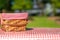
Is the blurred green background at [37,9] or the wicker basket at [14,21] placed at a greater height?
the wicker basket at [14,21]

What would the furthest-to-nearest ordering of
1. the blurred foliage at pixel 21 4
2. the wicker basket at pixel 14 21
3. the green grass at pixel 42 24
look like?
the blurred foliage at pixel 21 4, the green grass at pixel 42 24, the wicker basket at pixel 14 21

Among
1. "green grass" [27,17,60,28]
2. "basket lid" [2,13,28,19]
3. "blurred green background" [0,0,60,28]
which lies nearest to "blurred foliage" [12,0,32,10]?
"blurred green background" [0,0,60,28]

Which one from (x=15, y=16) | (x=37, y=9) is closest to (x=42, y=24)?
(x=15, y=16)

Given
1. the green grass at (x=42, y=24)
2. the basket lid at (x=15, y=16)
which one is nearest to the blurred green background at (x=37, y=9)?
the green grass at (x=42, y=24)

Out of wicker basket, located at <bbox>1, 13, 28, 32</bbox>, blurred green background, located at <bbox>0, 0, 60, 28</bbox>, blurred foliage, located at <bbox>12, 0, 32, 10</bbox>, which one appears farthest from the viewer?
blurred foliage, located at <bbox>12, 0, 32, 10</bbox>

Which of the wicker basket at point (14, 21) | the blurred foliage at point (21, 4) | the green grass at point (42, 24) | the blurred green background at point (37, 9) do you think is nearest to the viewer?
the wicker basket at point (14, 21)

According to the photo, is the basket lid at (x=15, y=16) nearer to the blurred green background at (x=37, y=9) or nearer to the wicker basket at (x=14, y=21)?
the wicker basket at (x=14, y=21)

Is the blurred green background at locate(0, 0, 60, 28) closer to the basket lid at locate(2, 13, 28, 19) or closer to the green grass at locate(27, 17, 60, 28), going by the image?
the green grass at locate(27, 17, 60, 28)

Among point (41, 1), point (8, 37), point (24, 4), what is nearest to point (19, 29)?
point (8, 37)
